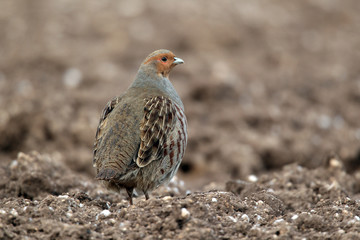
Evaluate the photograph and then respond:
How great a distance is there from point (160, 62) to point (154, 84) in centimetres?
30

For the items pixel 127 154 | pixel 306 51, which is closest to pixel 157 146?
pixel 127 154

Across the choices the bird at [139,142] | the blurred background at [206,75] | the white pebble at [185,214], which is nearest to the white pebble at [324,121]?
the blurred background at [206,75]

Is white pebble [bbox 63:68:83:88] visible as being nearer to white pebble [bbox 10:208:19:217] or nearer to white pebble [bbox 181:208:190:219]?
white pebble [bbox 10:208:19:217]

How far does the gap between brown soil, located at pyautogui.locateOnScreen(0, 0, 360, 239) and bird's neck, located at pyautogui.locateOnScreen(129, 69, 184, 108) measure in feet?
2.90

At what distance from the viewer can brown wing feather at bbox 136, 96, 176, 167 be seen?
14.6ft

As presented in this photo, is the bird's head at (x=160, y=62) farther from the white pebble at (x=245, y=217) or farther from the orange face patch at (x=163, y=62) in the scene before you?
the white pebble at (x=245, y=217)

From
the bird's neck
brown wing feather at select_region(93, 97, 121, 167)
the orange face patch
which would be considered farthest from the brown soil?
the orange face patch

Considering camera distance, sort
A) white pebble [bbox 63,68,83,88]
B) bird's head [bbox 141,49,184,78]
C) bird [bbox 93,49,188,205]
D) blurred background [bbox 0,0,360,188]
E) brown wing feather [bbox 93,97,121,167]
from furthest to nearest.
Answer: white pebble [bbox 63,68,83,88]
blurred background [bbox 0,0,360,188]
bird's head [bbox 141,49,184,78]
brown wing feather [bbox 93,97,121,167]
bird [bbox 93,49,188,205]

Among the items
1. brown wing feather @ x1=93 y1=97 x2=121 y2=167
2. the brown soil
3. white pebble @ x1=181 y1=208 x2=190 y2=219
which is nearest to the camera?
white pebble @ x1=181 y1=208 x2=190 y2=219

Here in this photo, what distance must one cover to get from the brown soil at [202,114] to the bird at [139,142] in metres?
0.22

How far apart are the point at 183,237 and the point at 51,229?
2.67 ft

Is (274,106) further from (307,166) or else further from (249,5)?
(249,5)

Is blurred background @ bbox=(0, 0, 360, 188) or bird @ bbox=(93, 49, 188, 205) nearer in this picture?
bird @ bbox=(93, 49, 188, 205)

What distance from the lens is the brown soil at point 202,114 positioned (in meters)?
3.79
